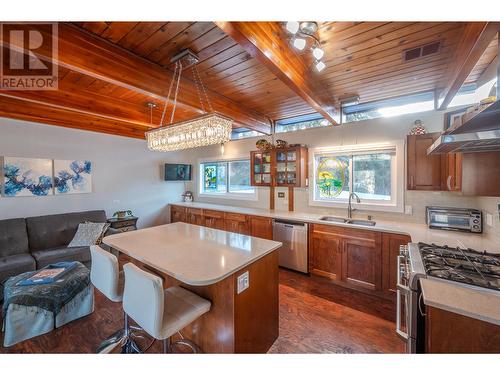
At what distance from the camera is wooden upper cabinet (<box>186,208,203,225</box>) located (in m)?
4.54

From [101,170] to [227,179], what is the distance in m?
2.54

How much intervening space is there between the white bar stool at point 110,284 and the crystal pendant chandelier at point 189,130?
1158mm

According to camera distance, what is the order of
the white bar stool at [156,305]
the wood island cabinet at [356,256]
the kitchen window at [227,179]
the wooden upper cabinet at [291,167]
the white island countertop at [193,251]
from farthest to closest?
1. the kitchen window at [227,179]
2. the wooden upper cabinet at [291,167]
3. the wood island cabinet at [356,256]
4. the white island countertop at [193,251]
5. the white bar stool at [156,305]

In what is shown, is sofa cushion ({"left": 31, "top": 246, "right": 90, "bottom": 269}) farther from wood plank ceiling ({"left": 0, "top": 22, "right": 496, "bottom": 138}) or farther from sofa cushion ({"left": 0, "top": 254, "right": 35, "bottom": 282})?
wood plank ceiling ({"left": 0, "top": 22, "right": 496, "bottom": 138})

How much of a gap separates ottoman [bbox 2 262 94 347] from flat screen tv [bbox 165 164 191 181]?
304 centimetres

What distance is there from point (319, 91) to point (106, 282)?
2812 millimetres

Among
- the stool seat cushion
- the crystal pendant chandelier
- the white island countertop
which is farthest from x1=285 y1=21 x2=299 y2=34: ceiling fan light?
the stool seat cushion

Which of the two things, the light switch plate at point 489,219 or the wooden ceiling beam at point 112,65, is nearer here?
the wooden ceiling beam at point 112,65

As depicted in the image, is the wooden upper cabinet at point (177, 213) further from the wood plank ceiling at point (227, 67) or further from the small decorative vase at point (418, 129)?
the small decorative vase at point (418, 129)

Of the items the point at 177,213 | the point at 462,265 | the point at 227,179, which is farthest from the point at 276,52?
the point at 177,213

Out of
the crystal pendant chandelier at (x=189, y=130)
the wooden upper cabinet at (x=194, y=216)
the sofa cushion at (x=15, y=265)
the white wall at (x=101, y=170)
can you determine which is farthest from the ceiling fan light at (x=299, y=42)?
the white wall at (x=101, y=170)

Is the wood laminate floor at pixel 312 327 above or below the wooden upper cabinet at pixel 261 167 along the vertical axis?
below

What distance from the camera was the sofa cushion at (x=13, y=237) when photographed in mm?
2837
